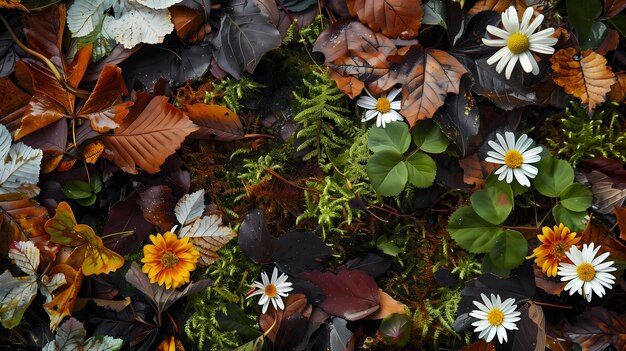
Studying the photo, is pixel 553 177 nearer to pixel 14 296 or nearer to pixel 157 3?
pixel 157 3

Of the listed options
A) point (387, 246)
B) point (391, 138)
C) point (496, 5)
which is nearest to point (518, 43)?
point (496, 5)

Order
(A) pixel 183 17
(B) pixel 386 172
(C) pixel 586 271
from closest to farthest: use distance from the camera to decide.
→ 1. (C) pixel 586 271
2. (B) pixel 386 172
3. (A) pixel 183 17

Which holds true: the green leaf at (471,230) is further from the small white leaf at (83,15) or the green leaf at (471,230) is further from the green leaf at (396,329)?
the small white leaf at (83,15)

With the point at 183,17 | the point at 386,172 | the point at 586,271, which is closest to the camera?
the point at 586,271

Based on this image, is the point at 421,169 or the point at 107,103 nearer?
the point at 421,169

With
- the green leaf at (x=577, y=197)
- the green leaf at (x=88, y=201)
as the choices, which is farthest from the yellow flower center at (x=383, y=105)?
the green leaf at (x=88, y=201)

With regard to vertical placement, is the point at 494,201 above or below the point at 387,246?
above

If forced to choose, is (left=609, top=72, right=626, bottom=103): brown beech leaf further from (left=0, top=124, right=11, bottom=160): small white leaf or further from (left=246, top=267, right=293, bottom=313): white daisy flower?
(left=0, top=124, right=11, bottom=160): small white leaf

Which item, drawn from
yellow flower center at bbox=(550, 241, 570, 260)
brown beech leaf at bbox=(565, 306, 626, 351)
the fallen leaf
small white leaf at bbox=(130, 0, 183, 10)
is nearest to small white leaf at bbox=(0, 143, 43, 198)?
small white leaf at bbox=(130, 0, 183, 10)

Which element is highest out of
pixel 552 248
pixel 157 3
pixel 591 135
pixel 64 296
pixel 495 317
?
pixel 591 135
